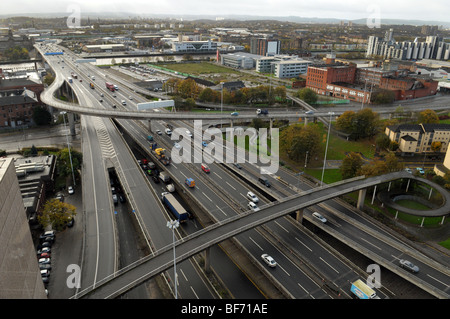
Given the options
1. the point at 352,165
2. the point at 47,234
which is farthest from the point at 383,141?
the point at 47,234

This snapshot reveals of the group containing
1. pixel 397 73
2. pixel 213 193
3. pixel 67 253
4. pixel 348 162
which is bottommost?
pixel 67 253

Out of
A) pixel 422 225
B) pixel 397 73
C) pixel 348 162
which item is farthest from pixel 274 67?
pixel 422 225

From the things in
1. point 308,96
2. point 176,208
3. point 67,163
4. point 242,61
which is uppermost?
point 242,61

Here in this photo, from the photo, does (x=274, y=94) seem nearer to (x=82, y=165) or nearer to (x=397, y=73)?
(x=397, y=73)

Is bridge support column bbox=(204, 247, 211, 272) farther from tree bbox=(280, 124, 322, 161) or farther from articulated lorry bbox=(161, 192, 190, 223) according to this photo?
tree bbox=(280, 124, 322, 161)

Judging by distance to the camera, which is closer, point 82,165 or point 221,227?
point 221,227

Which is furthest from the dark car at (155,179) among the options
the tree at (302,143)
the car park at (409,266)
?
the car park at (409,266)

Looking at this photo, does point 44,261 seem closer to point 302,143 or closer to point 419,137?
point 302,143
